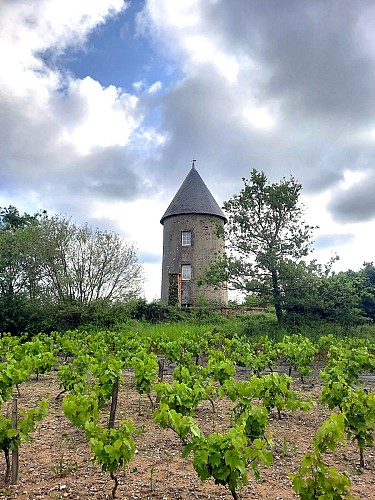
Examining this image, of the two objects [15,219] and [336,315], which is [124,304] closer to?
[336,315]

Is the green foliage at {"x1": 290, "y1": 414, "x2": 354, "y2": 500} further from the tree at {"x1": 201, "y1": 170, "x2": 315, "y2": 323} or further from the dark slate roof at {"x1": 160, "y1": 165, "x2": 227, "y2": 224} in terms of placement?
the dark slate roof at {"x1": 160, "y1": 165, "x2": 227, "y2": 224}

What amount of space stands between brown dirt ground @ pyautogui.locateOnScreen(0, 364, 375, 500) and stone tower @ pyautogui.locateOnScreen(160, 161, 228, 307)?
19.5 m

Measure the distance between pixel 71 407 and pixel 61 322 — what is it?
14458 millimetres

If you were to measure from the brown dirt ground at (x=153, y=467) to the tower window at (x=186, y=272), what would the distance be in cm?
1983

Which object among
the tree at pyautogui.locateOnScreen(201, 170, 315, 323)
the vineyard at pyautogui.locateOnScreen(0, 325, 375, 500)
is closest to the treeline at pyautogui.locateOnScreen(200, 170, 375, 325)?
the tree at pyautogui.locateOnScreen(201, 170, 315, 323)

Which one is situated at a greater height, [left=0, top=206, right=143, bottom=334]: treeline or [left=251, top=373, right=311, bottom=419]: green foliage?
[left=0, top=206, right=143, bottom=334]: treeline

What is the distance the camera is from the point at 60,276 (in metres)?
18.9

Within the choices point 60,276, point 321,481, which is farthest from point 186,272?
point 321,481

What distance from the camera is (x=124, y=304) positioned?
757 inches

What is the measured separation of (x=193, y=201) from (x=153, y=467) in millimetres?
23740

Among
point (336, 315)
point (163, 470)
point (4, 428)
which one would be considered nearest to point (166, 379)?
point (163, 470)

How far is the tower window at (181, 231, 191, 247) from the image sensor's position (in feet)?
89.1

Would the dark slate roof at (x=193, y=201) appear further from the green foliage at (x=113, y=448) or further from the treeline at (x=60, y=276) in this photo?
the green foliage at (x=113, y=448)

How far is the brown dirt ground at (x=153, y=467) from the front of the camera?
4066 millimetres
